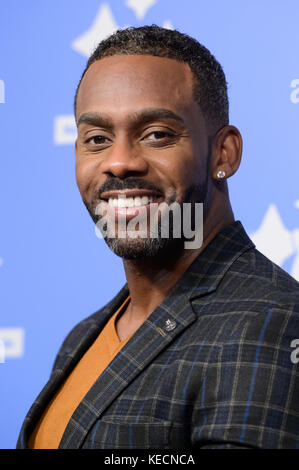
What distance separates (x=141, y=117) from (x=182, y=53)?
187 millimetres

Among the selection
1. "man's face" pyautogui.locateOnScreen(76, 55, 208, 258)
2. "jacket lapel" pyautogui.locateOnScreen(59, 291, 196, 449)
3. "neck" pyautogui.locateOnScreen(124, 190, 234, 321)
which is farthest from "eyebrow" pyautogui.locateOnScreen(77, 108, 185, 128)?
"jacket lapel" pyautogui.locateOnScreen(59, 291, 196, 449)

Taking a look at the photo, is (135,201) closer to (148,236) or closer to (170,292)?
(148,236)

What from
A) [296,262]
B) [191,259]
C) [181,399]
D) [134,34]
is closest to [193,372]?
[181,399]

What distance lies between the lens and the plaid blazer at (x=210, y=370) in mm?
1008

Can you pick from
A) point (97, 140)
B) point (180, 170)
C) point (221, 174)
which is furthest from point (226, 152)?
point (97, 140)

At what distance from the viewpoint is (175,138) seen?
1.28 meters

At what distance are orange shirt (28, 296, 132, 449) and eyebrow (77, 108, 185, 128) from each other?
1.40ft

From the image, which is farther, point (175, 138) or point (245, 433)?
point (175, 138)

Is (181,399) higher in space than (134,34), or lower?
lower

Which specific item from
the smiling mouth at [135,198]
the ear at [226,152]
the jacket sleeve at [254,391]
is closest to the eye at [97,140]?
the smiling mouth at [135,198]

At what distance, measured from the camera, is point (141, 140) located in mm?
1266

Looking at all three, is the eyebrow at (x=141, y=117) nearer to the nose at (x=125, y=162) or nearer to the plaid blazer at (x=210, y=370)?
the nose at (x=125, y=162)
